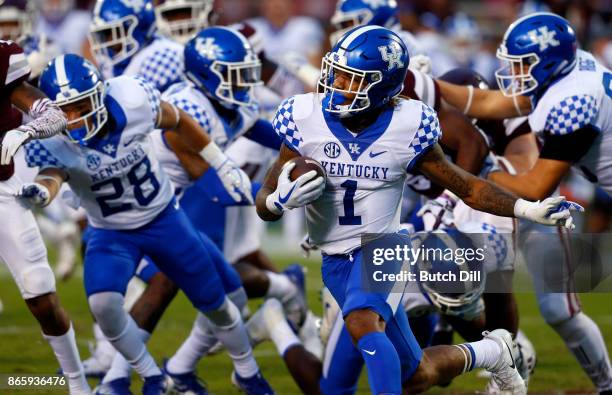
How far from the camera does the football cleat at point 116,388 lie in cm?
545

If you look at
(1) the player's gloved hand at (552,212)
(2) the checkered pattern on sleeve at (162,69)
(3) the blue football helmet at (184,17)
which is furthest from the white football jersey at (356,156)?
(3) the blue football helmet at (184,17)

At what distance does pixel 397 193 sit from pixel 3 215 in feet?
5.87

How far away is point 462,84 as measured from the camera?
19.6 feet

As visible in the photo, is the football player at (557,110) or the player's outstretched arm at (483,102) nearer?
the football player at (557,110)

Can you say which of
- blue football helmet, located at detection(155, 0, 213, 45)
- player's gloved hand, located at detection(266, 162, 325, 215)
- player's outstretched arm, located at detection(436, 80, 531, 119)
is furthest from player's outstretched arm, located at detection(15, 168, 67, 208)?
blue football helmet, located at detection(155, 0, 213, 45)

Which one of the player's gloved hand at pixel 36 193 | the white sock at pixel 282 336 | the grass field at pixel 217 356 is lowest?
the grass field at pixel 217 356

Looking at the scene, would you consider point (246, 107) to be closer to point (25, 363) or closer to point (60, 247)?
point (25, 363)

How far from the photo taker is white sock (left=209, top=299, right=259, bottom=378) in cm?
554

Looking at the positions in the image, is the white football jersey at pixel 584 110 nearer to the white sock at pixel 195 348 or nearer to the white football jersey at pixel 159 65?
the white sock at pixel 195 348

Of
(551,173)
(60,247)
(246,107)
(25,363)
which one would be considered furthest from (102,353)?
(60,247)

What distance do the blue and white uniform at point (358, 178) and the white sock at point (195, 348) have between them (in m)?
1.27

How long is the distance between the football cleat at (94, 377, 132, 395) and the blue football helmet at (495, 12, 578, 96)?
232cm

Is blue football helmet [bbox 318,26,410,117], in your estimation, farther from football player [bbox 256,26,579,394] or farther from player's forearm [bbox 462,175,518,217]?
player's forearm [bbox 462,175,518,217]

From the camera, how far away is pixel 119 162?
5262 millimetres
